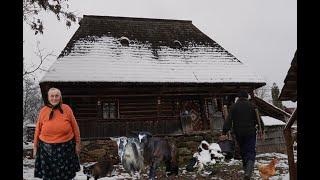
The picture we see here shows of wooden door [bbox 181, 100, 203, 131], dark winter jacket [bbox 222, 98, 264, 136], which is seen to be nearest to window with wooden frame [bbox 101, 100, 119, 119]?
wooden door [bbox 181, 100, 203, 131]

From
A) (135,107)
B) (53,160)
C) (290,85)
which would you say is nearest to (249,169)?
(290,85)

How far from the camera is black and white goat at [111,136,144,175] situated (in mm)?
7312

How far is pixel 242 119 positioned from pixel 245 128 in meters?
0.18

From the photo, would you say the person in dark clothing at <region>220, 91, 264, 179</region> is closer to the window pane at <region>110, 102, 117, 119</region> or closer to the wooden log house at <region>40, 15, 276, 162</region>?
the wooden log house at <region>40, 15, 276, 162</region>

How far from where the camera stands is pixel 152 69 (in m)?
17.5

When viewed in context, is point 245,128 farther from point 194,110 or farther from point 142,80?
point 194,110

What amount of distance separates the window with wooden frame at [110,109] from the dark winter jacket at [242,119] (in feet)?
33.1

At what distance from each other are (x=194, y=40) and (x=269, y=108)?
207 inches

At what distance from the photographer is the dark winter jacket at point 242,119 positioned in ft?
23.8

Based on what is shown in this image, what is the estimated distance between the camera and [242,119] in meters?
7.33

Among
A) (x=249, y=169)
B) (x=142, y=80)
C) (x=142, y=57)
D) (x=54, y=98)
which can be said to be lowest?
(x=249, y=169)

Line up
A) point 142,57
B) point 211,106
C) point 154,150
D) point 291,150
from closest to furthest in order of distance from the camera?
point 291,150 → point 154,150 → point 142,57 → point 211,106
